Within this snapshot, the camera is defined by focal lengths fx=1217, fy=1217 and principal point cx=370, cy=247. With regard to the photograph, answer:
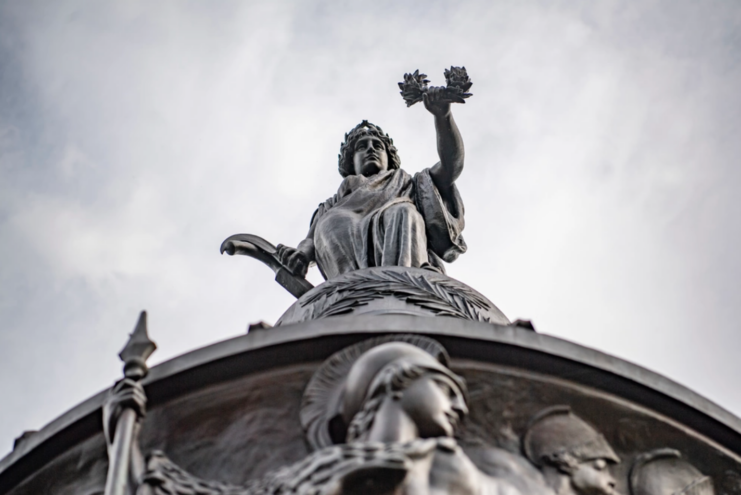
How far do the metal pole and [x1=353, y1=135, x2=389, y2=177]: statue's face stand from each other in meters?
7.28

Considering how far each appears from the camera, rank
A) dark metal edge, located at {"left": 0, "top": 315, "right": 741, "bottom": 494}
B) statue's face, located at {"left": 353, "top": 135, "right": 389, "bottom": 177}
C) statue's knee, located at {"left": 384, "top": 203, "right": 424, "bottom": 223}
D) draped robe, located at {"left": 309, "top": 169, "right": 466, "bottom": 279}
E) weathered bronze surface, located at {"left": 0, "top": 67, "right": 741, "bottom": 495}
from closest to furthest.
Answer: weathered bronze surface, located at {"left": 0, "top": 67, "right": 741, "bottom": 495} → dark metal edge, located at {"left": 0, "top": 315, "right": 741, "bottom": 494} → draped robe, located at {"left": 309, "top": 169, "right": 466, "bottom": 279} → statue's knee, located at {"left": 384, "top": 203, "right": 424, "bottom": 223} → statue's face, located at {"left": 353, "top": 135, "right": 389, "bottom": 177}

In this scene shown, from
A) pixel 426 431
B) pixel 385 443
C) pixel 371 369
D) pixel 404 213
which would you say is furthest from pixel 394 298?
pixel 385 443

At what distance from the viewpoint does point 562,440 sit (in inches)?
Result: 305

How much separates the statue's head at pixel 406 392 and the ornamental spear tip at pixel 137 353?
4.17 feet

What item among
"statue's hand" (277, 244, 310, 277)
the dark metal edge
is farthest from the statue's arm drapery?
the dark metal edge

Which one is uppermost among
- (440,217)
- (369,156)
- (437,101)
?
(369,156)

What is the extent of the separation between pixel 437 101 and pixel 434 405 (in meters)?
6.50

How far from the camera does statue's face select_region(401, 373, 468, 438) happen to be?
7.08 m

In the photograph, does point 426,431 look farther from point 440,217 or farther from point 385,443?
point 440,217

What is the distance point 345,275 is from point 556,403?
3424mm

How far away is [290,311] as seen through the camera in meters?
10.8

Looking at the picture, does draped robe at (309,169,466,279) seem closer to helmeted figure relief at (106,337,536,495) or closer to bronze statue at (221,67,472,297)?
bronze statue at (221,67,472,297)

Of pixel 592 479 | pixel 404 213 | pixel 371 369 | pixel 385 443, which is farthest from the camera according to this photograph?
pixel 404 213

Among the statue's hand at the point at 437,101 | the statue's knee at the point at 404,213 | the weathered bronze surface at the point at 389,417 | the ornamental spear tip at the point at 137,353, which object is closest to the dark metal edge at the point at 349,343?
the weathered bronze surface at the point at 389,417
